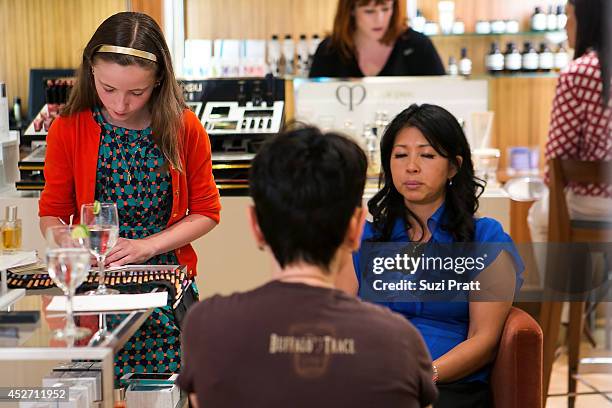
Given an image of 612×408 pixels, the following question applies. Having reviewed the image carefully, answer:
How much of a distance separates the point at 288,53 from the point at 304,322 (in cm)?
365

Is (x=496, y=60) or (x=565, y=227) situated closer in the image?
(x=565, y=227)

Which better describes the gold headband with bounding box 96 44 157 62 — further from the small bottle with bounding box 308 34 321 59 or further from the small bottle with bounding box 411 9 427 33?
the small bottle with bounding box 411 9 427 33

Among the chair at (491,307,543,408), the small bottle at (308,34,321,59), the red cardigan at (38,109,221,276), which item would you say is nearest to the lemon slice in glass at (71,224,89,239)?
the red cardigan at (38,109,221,276)

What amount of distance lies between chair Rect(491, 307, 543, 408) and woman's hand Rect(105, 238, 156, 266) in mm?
855

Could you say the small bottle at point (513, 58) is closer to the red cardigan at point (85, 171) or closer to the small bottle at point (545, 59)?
the small bottle at point (545, 59)

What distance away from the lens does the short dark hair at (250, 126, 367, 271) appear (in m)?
1.32

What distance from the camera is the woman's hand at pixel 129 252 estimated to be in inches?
86.5

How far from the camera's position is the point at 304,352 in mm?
1283

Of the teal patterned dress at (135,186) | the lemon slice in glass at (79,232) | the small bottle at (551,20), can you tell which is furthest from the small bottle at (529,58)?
the lemon slice in glass at (79,232)

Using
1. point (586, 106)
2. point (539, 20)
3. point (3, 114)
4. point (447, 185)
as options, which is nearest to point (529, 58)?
point (539, 20)

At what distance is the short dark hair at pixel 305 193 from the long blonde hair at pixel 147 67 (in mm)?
968

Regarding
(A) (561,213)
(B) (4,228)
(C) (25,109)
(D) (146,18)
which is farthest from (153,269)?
(A) (561,213)

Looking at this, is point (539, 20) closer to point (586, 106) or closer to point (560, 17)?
point (560, 17)

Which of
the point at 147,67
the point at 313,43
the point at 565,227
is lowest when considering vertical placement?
the point at 565,227
